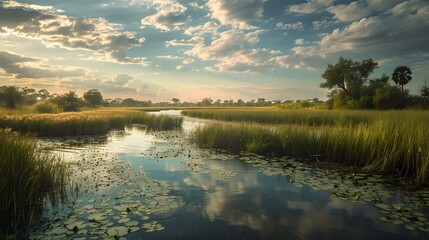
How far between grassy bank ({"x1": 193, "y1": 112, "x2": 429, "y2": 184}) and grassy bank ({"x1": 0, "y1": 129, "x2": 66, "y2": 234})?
10.1 m

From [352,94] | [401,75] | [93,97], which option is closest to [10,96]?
[93,97]

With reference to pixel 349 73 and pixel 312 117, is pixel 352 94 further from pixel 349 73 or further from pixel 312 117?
pixel 312 117

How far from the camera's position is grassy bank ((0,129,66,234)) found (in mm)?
5590

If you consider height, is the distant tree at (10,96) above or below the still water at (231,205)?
above

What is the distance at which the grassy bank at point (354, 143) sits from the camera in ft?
31.2

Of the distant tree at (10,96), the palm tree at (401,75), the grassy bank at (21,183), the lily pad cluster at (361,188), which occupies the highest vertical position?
the palm tree at (401,75)

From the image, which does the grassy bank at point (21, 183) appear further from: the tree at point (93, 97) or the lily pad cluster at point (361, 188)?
the tree at point (93, 97)

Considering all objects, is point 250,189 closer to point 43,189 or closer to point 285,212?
point 285,212

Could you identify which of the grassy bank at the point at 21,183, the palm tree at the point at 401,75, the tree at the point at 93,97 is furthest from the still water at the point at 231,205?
the tree at the point at 93,97

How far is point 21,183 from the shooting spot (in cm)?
664

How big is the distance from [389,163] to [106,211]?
1013cm

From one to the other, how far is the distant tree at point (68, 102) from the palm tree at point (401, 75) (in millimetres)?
67823

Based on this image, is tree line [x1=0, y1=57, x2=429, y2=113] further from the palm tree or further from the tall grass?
the tall grass

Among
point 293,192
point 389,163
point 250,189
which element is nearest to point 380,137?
point 389,163
